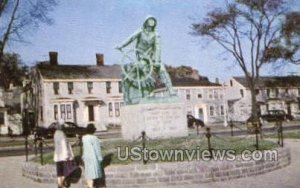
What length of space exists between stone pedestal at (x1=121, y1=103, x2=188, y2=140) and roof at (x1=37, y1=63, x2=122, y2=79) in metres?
39.7

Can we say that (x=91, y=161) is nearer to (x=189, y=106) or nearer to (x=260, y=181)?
(x=260, y=181)

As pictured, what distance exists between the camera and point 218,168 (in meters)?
12.6

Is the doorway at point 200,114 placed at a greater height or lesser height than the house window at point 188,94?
lesser

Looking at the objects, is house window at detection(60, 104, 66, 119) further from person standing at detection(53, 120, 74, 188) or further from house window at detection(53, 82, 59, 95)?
person standing at detection(53, 120, 74, 188)

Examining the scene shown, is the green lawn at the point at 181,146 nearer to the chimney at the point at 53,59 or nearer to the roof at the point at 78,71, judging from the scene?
the roof at the point at 78,71

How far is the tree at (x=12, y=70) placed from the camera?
60.3m

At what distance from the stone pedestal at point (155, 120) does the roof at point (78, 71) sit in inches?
1561

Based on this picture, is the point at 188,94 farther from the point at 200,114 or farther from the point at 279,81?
the point at 279,81

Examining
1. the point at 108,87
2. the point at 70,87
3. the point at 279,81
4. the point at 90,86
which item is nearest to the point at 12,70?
the point at 70,87

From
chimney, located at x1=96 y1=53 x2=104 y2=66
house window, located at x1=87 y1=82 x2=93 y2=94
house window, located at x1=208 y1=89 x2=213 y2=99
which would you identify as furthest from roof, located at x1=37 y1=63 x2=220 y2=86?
house window, located at x1=208 y1=89 x2=213 y2=99

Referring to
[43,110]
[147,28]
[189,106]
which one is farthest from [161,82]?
[189,106]

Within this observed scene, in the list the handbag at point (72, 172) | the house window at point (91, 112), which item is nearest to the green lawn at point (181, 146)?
the handbag at point (72, 172)

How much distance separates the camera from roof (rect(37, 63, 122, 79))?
55.9m

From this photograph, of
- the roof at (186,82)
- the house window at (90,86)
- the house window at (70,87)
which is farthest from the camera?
the roof at (186,82)
